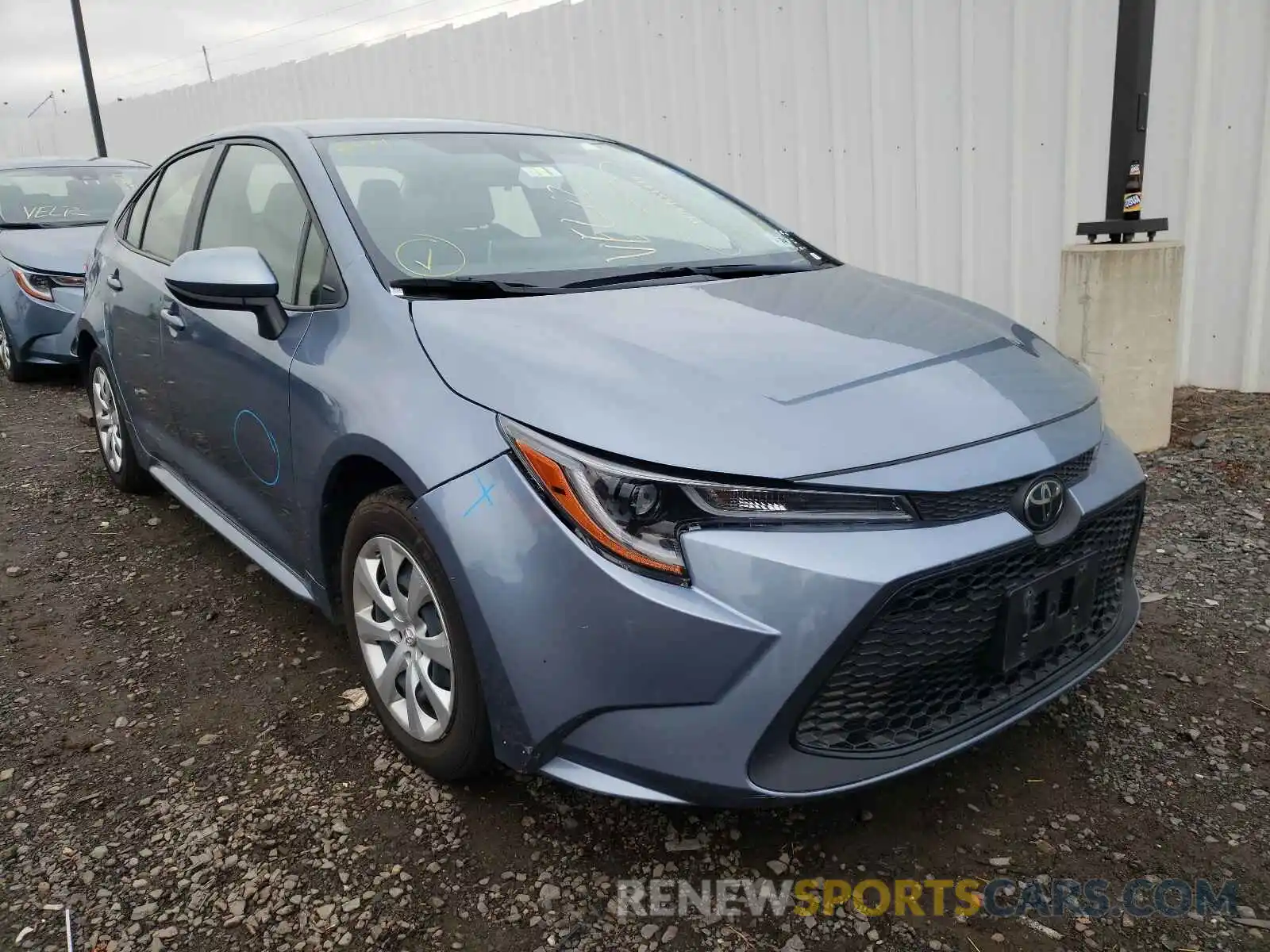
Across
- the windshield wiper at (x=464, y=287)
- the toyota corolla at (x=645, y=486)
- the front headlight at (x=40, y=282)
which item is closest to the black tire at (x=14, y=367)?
the front headlight at (x=40, y=282)

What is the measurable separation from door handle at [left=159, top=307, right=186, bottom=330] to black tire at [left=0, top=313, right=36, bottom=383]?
13.8 ft

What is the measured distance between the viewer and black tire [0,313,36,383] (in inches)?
263

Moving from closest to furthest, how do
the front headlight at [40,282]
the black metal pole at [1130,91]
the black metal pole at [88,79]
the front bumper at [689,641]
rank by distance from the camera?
the front bumper at [689,641]
the black metal pole at [1130,91]
the front headlight at [40,282]
the black metal pole at [88,79]

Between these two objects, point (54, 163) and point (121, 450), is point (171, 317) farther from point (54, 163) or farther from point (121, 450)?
point (54, 163)

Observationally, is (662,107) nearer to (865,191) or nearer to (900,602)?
(865,191)

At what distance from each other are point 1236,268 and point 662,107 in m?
3.88

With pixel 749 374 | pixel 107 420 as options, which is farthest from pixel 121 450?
pixel 749 374

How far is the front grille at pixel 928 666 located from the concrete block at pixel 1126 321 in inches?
100

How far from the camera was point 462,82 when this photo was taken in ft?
28.9

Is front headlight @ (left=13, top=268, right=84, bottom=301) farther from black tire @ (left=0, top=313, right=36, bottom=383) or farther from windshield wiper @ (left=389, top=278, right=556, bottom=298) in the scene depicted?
windshield wiper @ (left=389, top=278, right=556, bottom=298)

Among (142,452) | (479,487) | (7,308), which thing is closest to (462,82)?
(7,308)

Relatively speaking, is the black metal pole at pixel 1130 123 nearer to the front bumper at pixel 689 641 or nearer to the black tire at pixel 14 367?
the front bumper at pixel 689 641

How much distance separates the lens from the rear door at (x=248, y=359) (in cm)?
255

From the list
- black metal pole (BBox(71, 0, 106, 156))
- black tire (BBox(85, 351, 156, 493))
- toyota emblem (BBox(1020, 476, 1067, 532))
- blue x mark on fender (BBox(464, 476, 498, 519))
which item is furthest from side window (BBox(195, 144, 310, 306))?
black metal pole (BBox(71, 0, 106, 156))
